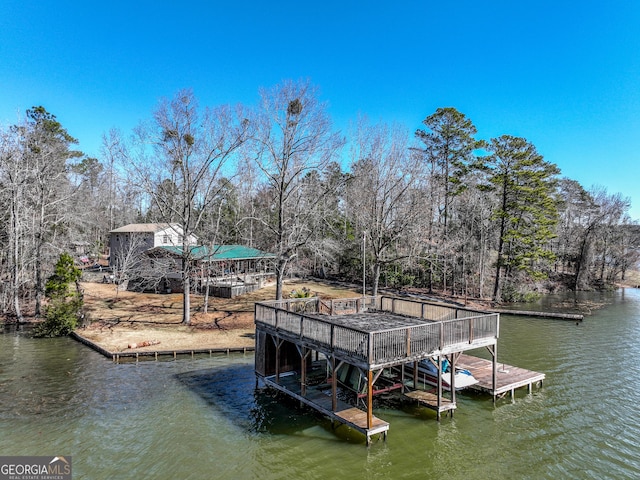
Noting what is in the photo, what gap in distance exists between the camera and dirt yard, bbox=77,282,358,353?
71.3 ft

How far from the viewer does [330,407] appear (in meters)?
12.6

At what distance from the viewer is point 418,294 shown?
40906 millimetres

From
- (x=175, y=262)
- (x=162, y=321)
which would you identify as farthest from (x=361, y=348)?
(x=175, y=262)

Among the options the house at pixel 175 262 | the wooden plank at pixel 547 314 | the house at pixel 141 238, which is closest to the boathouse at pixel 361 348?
the wooden plank at pixel 547 314

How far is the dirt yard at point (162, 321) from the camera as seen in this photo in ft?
71.3

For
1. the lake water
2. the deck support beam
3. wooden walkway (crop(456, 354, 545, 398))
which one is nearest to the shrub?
the lake water

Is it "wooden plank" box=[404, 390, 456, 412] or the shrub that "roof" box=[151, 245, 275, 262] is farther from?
"wooden plank" box=[404, 390, 456, 412]

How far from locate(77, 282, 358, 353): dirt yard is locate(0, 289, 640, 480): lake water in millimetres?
2640

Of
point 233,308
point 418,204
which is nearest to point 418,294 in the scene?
point 418,204

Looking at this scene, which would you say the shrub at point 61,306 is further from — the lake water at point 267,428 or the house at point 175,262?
the house at point 175,262

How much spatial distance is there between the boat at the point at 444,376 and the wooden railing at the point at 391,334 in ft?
5.11

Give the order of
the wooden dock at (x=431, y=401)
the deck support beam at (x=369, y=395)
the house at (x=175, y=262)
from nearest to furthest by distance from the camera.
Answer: the deck support beam at (x=369, y=395) → the wooden dock at (x=431, y=401) → the house at (x=175, y=262)

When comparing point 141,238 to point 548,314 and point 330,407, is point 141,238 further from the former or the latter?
point 548,314

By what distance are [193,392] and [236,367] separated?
3.25 m
